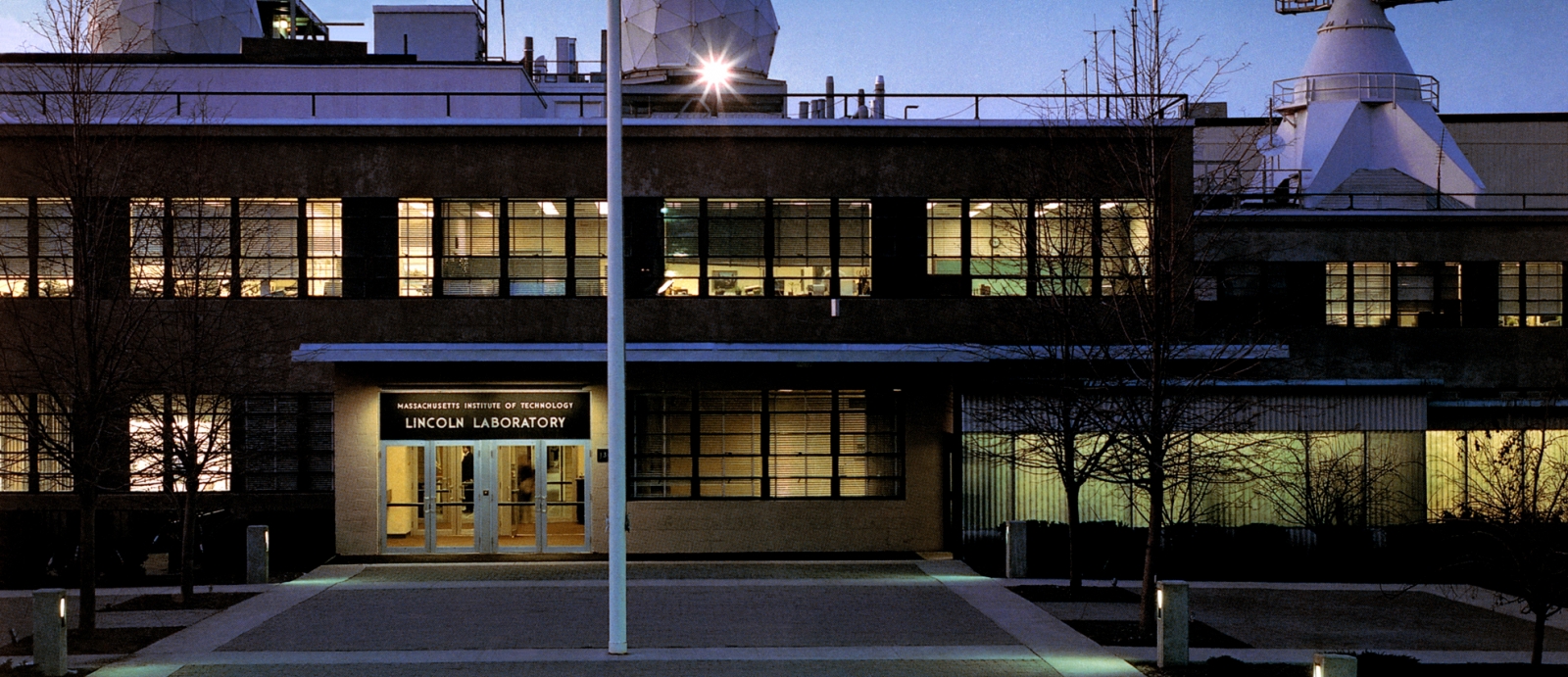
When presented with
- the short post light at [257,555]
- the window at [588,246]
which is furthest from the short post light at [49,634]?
the window at [588,246]

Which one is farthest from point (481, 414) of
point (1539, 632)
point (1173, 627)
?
point (1539, 632)

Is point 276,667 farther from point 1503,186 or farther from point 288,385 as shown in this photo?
point 1503,186

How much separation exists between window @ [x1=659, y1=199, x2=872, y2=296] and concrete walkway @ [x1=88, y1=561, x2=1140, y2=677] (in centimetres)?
537

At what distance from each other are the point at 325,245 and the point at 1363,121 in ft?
118

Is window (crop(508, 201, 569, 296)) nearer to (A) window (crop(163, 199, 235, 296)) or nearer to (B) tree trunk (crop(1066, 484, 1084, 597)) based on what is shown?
(A) window (crop(163, 199, 235, 296))

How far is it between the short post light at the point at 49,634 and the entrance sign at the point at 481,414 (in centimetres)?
1015

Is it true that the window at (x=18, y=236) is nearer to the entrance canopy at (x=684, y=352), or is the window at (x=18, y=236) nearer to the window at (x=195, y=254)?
the window at (x=195, y=254)

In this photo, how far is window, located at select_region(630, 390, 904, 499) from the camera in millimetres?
23531

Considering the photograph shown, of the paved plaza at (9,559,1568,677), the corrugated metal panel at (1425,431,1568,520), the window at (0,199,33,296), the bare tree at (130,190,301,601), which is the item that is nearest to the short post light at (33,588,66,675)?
the paved plaza at (9,559,1568,677)

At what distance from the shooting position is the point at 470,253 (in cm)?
2311

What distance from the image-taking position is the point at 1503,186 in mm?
41094

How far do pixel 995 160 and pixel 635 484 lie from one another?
9.16 m

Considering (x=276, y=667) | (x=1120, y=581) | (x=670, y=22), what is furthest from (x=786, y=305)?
(x=670, y=22)

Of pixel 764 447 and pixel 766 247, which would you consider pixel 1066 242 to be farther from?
pixel 764 447
